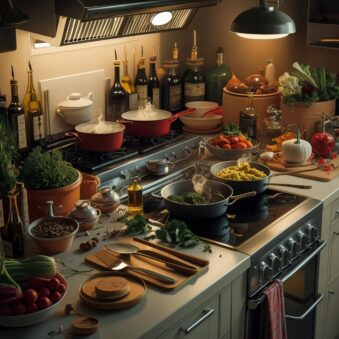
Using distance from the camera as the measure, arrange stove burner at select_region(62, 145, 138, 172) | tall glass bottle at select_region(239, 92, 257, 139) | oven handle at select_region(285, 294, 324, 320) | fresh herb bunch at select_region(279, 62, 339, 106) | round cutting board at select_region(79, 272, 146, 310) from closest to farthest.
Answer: round cutting board at select_region(79, 272, 146, 310) < oven handle at select_region(285, 294, 324, 320) < stove burner at select_region(62, 145, 138, 172) < fresh herb bunch at select_region(279, 62, 339, 106) < tall glass bottle at select_region(239, 92, 257, 139)

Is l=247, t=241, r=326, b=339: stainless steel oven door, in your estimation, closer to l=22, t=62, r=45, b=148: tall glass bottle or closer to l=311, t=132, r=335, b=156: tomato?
l=311, t=132, r=335, b=156: tomato

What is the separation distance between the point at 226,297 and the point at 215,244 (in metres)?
→ 0.19

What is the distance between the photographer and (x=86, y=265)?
1912 millimetres

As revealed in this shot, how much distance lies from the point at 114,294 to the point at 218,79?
74.8 inches

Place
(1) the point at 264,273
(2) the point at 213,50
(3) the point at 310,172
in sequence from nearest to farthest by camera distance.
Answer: (1) the point at 264,273 → (3) the point at 310,172 → (2) the point at 213,50

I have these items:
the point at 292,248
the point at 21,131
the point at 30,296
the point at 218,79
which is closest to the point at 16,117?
the point at 21,131

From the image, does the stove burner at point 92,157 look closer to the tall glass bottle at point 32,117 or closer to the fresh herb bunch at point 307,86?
the tall glass bottle at point 32,117

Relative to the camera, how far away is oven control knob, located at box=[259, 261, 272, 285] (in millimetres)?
2043

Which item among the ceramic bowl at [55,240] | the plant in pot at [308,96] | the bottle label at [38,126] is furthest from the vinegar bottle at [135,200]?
the plant in pot at [308,96]

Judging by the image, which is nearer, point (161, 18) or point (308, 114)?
point (161, 18)

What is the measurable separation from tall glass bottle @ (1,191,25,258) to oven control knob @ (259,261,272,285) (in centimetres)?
75

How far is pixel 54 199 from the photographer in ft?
7.03

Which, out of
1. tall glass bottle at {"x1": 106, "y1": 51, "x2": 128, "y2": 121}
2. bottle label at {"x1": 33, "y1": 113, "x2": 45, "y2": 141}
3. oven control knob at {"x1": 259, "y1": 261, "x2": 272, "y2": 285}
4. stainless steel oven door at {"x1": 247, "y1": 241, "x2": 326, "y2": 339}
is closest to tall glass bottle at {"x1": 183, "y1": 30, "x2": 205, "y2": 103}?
tall glass bottle at {"x1": 106, "y1": 51, "x2": 128, "y2": 121}

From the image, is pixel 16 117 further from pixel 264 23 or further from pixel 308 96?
pixel 308 96
